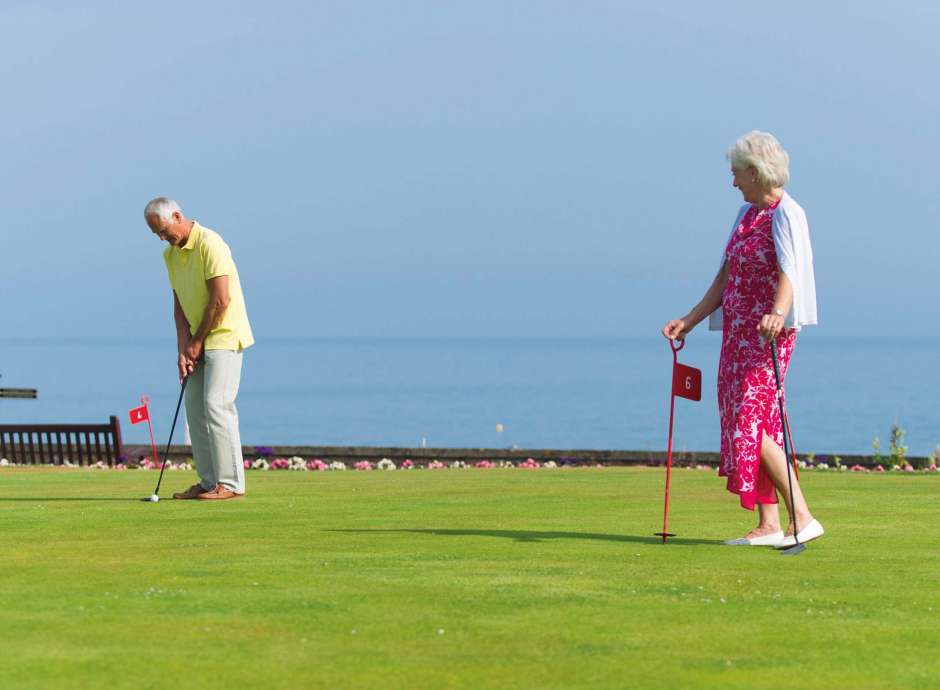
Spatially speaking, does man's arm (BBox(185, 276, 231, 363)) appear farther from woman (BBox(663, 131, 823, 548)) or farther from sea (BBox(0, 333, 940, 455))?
sea (BBox(0, 333, 940, 455))

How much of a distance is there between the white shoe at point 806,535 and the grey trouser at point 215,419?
4681mm

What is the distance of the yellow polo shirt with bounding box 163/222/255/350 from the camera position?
38.0ft

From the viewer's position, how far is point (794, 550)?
8.24 metres

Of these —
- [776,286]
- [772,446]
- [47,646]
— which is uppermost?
[776,286]

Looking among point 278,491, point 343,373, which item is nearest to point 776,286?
point 278,491

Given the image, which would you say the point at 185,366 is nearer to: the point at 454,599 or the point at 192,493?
the point at 192,493

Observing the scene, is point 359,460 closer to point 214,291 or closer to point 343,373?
point 214,291

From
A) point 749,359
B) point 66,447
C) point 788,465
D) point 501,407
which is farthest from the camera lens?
point 501,407

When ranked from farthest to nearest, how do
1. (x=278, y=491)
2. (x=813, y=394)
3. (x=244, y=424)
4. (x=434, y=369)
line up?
(x=434, y=369), (x=813, y=394), (x=244, y=424), (x=278, y=491)

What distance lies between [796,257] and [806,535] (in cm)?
152

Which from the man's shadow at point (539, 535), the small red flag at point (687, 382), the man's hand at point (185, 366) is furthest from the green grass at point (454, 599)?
the man's hand at point (185, 366)

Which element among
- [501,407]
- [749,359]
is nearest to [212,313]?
[749,359]

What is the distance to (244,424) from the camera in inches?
3664

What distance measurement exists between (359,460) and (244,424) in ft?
235
